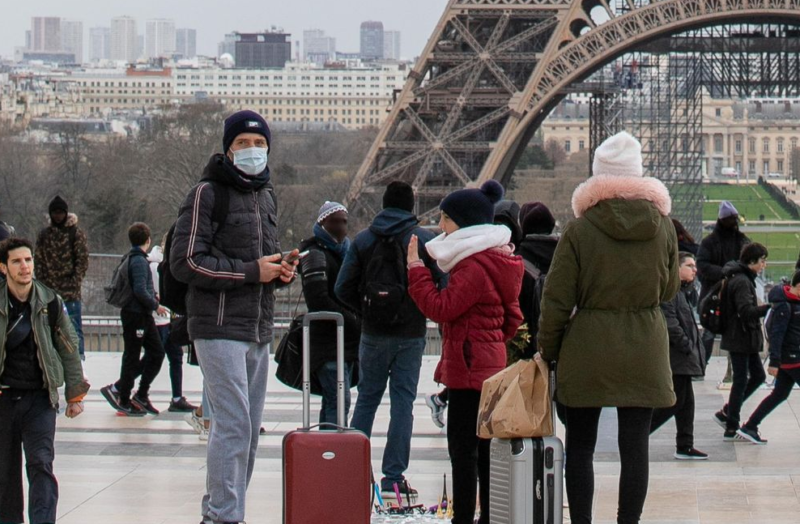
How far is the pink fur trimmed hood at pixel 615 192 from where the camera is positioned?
6441 millimetres

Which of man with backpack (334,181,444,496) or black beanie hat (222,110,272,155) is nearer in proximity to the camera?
black beanie hat (222,110,272,155)

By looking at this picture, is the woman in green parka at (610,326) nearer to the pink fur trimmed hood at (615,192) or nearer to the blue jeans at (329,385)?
the pink fur trimmed hood at (615,192)

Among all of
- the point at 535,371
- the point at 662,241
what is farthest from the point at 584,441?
the point at 662,241

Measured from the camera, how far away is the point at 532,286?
24.9 ft

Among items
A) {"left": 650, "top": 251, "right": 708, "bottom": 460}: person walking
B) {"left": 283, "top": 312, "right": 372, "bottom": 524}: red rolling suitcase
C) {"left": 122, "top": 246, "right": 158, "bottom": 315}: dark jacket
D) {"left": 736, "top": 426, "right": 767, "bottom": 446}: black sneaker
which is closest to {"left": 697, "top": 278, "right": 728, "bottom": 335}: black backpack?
{"left": 736, "top": 426, "right": 767, "bottom": 446}: black sneaker

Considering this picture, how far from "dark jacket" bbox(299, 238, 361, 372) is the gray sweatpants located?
147 cm

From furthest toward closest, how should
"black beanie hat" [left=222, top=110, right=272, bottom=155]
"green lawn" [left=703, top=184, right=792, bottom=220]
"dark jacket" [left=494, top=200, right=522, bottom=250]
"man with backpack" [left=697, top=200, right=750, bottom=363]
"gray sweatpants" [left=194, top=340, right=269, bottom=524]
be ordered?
"green lawn" [left=703, top=184, right=792, bottom=220] < "man with backpack" [left=697, top=200, right=750, bottom=363] < "dark jacket" [left=494, top=200, right=522, bottom=250] < "black beanie hat" [left=222, top=110, right=272, bottom=155] < "gray sweatpants" [left=194, top=340, right=269, bottom=524]

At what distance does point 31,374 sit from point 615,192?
96.7 inches

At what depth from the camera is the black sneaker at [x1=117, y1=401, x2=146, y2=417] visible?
1080cm

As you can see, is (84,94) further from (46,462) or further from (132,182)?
(46,462)

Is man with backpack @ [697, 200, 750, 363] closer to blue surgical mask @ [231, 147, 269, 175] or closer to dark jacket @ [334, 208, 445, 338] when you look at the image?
dark jacket @ [334, 208, 445, 338]

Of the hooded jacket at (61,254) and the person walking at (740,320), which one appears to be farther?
the hooded jacket at (61,254)

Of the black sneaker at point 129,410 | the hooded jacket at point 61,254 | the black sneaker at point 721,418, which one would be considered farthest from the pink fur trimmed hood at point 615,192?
the hooded jacket at point 61,254

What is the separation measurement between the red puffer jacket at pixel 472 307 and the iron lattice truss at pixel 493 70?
90.6 feet
